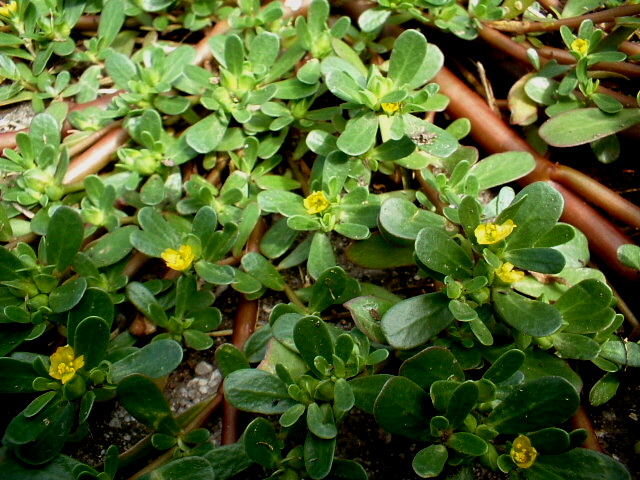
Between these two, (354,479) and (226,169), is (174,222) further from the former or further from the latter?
(354,479)

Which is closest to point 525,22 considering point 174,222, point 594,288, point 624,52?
point 624,52

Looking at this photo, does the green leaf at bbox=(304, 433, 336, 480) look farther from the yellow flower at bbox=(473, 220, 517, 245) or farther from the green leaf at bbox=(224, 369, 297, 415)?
the yellow flower at bbox=(473, 220, 517, 245)

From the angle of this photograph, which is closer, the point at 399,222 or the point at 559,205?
the point at 559,205

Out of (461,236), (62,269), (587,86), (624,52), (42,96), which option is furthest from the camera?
(42,96)

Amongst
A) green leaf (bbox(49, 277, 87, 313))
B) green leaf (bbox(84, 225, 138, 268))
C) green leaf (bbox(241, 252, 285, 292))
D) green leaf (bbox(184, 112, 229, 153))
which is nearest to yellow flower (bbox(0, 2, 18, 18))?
green leaf (bbox(184, 112, 229, 153))

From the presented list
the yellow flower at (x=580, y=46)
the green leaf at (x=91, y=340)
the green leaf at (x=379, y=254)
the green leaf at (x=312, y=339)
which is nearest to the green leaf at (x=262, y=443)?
the green leaf at (x=312, y=339)

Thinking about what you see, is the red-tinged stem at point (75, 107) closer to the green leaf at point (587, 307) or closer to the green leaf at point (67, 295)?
the green leaf at point (67, 295)

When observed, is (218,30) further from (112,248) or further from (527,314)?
(527,314)
